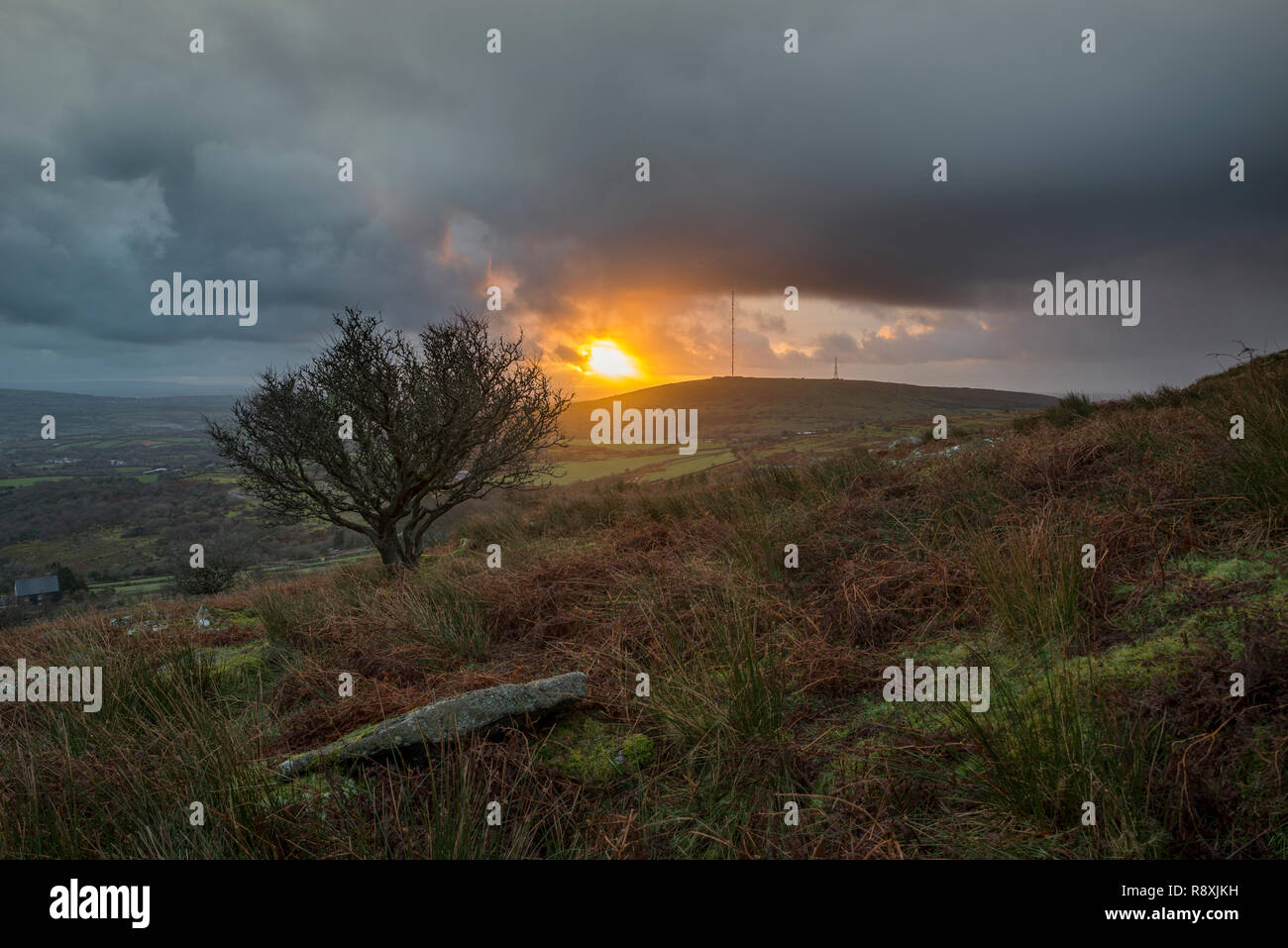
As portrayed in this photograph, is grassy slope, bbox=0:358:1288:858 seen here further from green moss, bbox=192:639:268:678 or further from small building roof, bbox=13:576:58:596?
Answer: small building roof, bbox=13:576:58:596

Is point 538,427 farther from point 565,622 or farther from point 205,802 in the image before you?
point 205,802

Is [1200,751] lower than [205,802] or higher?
higher

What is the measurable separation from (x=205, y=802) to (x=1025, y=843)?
393 centimetres

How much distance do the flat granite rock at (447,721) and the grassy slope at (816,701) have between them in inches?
6.5

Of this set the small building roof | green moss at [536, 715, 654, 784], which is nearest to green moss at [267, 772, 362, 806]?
green moss at [536, 715, 654, 784]

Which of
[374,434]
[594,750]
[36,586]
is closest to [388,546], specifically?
[374,434]

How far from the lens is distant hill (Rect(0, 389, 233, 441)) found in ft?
407

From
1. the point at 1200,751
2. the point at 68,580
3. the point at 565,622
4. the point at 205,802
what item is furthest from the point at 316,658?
the point at 68,580

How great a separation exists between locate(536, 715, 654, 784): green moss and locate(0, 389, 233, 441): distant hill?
12776 centimetres

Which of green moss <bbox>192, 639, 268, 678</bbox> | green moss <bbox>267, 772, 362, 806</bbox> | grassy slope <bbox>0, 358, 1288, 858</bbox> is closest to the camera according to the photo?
grassy slope <bbox>0, 358, 1288, 858</bbox>

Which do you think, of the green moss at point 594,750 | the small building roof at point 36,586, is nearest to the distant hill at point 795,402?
the small building roof at point 36,586

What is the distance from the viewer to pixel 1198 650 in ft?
11.1

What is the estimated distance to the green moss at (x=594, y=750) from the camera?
3602mm

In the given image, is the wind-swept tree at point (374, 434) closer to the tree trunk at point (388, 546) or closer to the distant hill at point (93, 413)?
the tree trunk at point (388, 546)
